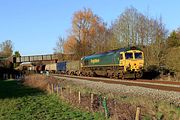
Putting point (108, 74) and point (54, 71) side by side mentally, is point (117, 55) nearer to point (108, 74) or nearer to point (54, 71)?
point (108, 74)

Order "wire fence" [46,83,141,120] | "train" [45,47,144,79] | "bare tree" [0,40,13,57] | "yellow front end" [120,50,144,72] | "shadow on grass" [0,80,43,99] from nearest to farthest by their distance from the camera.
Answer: "wire fence" [46,83,141,120] < "shadow on grass" [0,80,43,99] < "yellow front end" [120,50,144,72] < "train" [45,47,144,79] < "bare tree" [0,40,13,57]

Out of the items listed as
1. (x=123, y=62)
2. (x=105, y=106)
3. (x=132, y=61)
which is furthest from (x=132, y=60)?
(x=105, y=106)

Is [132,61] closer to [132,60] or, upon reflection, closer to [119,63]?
[132,60]

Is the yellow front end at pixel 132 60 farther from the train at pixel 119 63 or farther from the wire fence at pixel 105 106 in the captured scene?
the wire fence at pixel 105 106

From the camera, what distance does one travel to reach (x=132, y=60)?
133ft

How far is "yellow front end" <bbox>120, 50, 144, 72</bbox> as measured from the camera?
40.1 m

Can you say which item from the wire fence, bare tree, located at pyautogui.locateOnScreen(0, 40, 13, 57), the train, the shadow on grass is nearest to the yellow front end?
the train

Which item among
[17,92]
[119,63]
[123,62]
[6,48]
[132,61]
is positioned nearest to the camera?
[17,92]

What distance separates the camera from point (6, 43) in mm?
157500

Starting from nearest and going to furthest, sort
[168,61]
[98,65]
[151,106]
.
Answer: [151,106], [168,61], [98,65]

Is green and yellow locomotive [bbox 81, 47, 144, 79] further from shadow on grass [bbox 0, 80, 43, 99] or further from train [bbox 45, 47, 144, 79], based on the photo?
shadow on grass [bbox 0, 80, 43, 99]

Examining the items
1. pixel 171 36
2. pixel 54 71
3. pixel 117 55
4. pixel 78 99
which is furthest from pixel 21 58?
pixel 78 99

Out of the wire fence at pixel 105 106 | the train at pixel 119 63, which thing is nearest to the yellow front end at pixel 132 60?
the train at pixel 119 63

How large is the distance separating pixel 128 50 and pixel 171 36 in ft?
57.7
